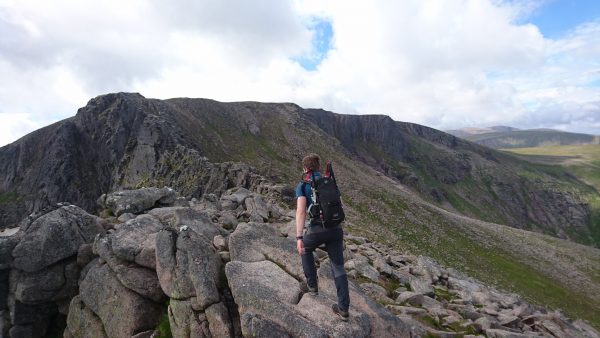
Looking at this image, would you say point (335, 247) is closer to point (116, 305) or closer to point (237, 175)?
point (116, 305)

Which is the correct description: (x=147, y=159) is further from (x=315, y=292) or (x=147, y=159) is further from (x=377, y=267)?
(x=315, y=292)

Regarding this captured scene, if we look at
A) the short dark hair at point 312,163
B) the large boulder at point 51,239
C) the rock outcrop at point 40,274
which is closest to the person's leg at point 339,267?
the short dark hair at point 312,163

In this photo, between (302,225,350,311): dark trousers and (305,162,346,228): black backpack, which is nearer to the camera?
(305,162,346,228): black backpack

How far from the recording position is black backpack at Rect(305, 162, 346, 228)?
13.8 m

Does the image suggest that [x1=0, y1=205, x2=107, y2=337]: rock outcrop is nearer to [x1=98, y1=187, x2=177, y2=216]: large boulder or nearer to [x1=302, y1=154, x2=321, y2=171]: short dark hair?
[x1=98, y1=187, x2=177, y2=216]: large boulder

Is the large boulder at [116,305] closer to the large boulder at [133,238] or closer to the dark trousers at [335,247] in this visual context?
the large boulder at [133,238]

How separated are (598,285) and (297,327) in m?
89.2

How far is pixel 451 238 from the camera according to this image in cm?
8006

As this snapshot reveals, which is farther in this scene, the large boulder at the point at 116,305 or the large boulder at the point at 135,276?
the large boulder at the point at 135,276

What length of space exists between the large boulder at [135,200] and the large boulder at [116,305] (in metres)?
8.65

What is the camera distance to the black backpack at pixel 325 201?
13773mm

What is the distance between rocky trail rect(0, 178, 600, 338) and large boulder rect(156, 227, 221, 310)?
0.16 ft

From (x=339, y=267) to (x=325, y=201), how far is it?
9.11ft

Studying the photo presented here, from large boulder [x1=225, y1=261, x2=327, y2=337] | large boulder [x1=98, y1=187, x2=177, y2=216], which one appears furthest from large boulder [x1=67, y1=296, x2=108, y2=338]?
large boulder [x1=98, y1=187, x2=177, y2=216]
